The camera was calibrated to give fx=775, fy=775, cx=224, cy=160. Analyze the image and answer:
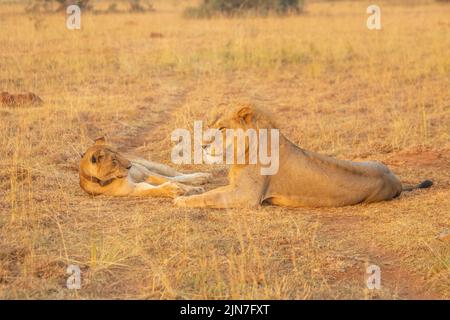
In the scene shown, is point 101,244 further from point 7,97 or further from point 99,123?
point 7,97

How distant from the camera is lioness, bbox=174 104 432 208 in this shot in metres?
5.69

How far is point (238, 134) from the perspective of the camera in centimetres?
569

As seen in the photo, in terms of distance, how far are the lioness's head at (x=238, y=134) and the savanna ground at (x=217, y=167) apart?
0.45 metres

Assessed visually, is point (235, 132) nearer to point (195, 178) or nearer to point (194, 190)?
point (194, 190)

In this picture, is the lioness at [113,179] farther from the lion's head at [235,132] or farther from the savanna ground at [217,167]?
the lion's head at [235,132]

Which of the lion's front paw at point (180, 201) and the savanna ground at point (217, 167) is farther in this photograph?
the lion's front paw at point (180, 201)

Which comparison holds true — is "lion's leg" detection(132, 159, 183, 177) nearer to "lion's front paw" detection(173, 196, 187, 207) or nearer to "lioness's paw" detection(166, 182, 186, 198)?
"lioness's paw" detection(166, 182, 186, 198)

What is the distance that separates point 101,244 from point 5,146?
3197 mm

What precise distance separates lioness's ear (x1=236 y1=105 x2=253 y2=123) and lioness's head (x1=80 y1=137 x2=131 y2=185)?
1.16 meters

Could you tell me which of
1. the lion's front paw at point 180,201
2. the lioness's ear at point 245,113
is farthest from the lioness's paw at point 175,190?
the lioness's ear at point 245,113

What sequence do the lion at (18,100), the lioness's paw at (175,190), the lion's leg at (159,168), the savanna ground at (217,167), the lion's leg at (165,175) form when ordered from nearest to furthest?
the savanna ground at (217,167), the lioness's paw at (175,190), the lion's leg at (165,175), the lion's leg at (159,168), the lion at (18,100)

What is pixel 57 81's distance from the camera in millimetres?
11461

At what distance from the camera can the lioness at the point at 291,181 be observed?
5.69m

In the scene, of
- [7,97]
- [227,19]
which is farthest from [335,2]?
[7,97]
